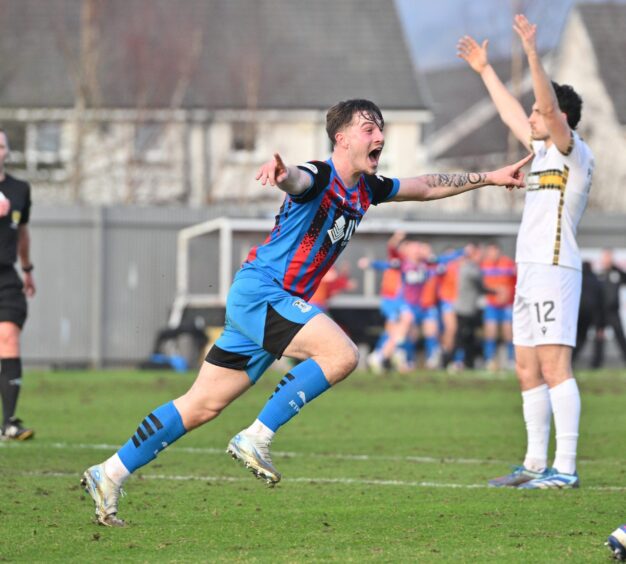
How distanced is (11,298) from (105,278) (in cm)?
1495

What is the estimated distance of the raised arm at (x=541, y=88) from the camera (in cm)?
791

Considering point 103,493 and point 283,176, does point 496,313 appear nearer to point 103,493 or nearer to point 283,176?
point 103,493

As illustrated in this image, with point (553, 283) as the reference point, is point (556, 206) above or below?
above

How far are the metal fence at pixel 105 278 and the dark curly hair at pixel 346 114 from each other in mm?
18906

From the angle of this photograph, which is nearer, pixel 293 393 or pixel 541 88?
pixel 293 393

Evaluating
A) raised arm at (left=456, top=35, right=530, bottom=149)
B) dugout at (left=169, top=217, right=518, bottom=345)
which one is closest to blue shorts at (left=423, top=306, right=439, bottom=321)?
dugout at (left=169, top=217, right=518, bottom=345)

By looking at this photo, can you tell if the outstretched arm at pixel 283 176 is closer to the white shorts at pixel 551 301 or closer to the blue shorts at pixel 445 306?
the white shorts at pixel 551 301

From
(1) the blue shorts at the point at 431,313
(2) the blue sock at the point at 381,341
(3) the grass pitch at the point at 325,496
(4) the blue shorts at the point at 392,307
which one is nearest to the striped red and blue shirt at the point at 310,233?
(3) the grass pitch at the point at 325,496

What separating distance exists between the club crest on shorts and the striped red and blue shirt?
115mm

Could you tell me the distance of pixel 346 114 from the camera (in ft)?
22.7

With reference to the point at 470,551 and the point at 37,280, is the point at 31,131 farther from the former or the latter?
the point at 470,551

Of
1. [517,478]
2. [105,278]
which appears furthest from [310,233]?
[105,278]

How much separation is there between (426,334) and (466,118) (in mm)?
34748

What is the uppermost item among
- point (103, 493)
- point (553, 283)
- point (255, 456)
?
point (553, 283)
